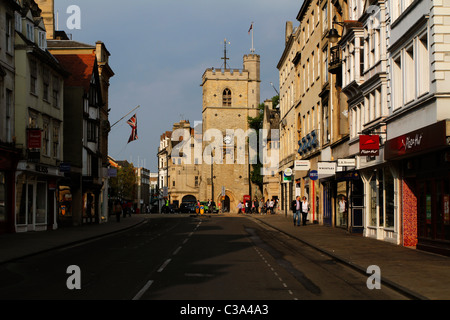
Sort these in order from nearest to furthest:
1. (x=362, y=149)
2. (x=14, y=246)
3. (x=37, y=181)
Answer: (x=14, y=246) → (x=362, y=149) → (x=37, y=181)

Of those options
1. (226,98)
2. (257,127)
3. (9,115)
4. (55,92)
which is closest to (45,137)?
(55,92)

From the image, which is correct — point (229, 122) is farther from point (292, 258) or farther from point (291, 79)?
point (292, 258)

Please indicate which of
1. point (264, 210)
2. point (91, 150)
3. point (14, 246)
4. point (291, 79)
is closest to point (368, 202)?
point (14, 246)

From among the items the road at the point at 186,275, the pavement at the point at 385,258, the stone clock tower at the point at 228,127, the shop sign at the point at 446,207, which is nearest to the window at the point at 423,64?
the shop sign at the point at 446,207

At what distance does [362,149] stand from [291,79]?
34.5 metres

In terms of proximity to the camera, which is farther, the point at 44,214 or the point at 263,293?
the point at 44,214

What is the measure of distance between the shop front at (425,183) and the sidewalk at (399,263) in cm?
61

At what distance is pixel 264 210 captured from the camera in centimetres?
6950

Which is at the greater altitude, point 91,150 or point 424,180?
point 91,150

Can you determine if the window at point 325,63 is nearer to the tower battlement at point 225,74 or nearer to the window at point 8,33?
the window at point 8,33

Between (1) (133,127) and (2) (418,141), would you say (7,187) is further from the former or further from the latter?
(1) (133,127)

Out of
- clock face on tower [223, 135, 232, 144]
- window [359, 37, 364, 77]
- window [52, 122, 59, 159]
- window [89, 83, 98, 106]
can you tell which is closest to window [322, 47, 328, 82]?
window [359, 37, 364, 77]

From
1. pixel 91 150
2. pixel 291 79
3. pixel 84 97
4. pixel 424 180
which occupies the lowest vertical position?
pixel 424 180

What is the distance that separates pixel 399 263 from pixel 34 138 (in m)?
20.8
